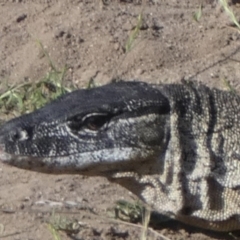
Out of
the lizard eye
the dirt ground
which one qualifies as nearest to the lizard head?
the lizard eye

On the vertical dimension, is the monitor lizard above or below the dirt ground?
below

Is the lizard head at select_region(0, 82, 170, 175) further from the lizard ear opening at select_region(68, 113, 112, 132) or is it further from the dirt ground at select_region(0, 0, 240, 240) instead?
the dirt ground at select_region(0, 0, 240, 240)

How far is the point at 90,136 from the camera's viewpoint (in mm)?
5242

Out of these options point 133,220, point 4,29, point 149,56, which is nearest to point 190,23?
point 149,56

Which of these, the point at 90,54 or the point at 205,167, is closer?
the point at 205,167

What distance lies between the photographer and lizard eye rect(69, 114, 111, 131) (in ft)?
17.2

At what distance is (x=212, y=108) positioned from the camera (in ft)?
17.5

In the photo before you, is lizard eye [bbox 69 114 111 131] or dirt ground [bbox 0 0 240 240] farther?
dirt ground [bbox 0 0 240 240]

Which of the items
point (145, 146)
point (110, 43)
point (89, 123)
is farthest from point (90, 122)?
point (110, 43)

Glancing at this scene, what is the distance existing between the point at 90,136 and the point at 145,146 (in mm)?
253

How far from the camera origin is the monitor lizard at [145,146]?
17.1 feet

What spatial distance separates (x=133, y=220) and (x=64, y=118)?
757mm

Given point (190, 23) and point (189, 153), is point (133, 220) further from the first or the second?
point (190, 23)

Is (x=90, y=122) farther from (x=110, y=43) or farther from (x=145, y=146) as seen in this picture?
(x=110, y=43)
